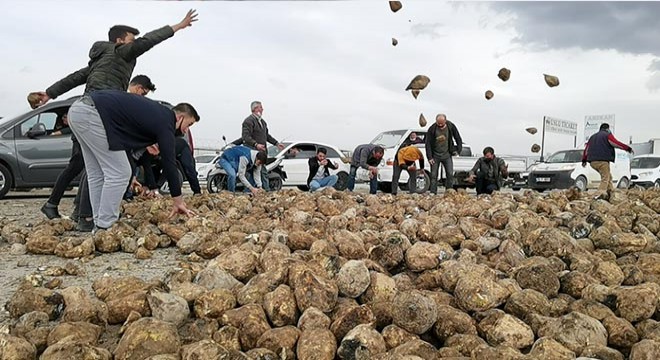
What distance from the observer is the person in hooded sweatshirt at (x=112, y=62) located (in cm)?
421

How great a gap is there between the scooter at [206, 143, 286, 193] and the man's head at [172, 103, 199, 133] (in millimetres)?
6413

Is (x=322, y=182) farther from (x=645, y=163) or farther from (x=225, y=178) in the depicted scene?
(x=645, y=163)

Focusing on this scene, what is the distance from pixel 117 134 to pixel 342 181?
360 inches

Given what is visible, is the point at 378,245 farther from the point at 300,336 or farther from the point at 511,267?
the point at 300,336

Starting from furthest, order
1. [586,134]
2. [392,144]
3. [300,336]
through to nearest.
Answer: [586,134] → [392,144] → [300,336]

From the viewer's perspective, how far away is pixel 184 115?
13.2ft

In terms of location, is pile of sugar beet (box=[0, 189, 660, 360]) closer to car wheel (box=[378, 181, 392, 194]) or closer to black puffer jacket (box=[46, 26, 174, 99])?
black puffer jacket (box=[46, 26, 174, 99])

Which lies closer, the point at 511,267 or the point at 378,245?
the point at 511,267

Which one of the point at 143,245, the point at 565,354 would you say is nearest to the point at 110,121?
the point at 143,245

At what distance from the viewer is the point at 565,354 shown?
1.76 meters

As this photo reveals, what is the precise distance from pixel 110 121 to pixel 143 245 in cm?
92

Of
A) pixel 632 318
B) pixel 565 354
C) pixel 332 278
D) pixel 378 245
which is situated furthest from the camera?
pixel 378 245

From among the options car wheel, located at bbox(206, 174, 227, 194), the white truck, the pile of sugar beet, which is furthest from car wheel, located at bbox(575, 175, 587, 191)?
the pile of sugar beet

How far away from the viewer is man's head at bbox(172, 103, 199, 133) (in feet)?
13.2
